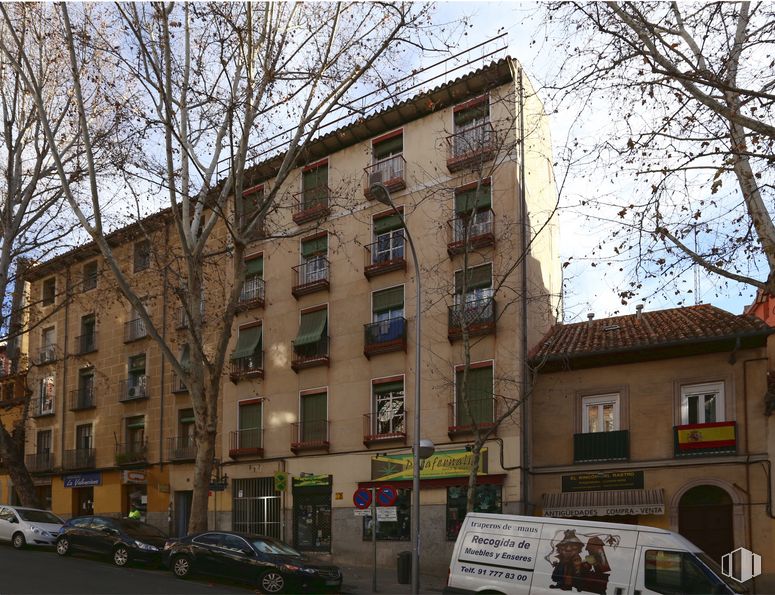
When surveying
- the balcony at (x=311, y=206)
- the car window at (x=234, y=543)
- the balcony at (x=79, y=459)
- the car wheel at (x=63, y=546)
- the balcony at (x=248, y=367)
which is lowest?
the car wheel at (x=63, y=546)

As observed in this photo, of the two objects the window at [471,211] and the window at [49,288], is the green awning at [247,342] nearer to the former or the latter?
the window at [471,211]

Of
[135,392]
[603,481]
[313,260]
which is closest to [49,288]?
[135,392]

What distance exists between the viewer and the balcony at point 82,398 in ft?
122

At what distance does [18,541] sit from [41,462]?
590 inches

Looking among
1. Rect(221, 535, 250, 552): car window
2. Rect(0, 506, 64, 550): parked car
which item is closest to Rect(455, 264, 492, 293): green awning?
Rect(221, 535, 250, 552): car window

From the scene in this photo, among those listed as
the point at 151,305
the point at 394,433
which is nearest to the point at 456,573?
the point at 394,433

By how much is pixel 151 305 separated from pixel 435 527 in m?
16.5

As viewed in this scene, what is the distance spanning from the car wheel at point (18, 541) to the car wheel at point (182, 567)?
7.89 meters

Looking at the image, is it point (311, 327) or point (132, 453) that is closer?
point (311, 327)

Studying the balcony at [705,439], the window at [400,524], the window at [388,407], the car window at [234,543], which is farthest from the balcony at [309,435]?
the balcony at [705,439]

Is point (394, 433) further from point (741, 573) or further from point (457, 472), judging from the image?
point (741, 573)

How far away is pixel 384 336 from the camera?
26.4 m

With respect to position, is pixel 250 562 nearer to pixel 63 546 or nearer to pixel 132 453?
pixel 63 546

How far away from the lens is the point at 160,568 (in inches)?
836
